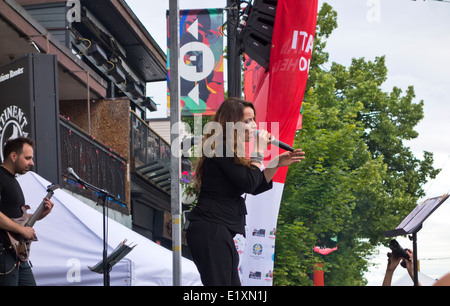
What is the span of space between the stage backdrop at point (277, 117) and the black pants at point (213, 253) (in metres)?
5.65

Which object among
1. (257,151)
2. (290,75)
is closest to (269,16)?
(290,75)

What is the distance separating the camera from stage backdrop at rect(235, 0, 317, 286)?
9.79 m

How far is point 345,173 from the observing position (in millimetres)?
22797

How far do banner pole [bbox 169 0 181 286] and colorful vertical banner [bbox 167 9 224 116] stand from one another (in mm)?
2872

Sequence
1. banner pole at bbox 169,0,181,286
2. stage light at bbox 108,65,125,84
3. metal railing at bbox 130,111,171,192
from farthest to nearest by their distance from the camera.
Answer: stage light at bbox 108,65,125,84 < metal railing at bbox 130,111,171,192 < banner pole at bbox 169,0,181,286

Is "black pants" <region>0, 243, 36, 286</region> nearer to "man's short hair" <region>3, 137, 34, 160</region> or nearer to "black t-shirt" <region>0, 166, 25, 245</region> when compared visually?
"black t-shirt" <region>0, 166, 25, 245</region>

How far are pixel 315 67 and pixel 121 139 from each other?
10.7 m

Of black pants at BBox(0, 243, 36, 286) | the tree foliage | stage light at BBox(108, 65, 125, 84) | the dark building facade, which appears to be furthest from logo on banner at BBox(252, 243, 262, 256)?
stage light at BBox(108, 65, 125, 84)

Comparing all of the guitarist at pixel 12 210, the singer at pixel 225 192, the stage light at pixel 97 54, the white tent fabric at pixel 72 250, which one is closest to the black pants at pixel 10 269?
the guitarist at pixel 12 210

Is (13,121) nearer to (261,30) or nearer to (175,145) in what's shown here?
(175,145)

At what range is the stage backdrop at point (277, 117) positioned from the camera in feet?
32.1

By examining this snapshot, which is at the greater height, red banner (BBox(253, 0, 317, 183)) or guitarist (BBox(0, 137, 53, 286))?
red banner (BBox(253, 0, 317, 183))
